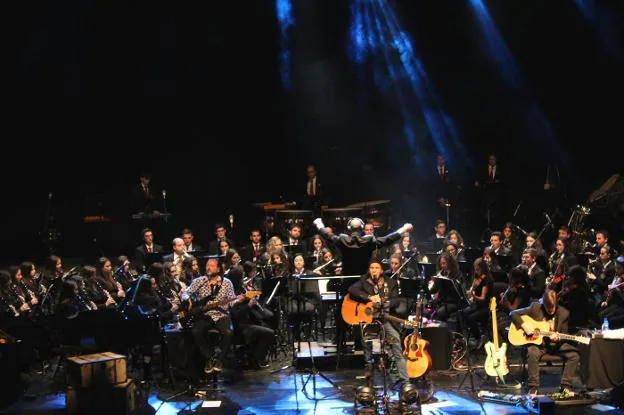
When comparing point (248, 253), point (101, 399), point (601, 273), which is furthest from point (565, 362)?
point (248, 253)

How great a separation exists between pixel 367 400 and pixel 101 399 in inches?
130

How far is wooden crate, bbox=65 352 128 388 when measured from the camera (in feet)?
31.3

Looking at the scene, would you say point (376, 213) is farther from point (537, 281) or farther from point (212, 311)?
point (212, 311)

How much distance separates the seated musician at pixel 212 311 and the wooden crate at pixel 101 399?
1.60 meters

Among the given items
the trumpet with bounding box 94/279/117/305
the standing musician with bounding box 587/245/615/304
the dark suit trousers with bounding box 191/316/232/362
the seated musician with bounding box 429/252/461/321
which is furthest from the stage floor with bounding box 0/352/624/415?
the standing musician with bounding box 587/245/615/304

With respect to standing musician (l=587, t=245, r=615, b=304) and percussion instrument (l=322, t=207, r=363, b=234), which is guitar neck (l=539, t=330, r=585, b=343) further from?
percussion instrument (l=322, t=207, r=363, b=234)

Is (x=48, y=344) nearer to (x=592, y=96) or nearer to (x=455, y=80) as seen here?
(x=455, y=80)

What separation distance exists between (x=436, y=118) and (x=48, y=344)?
1228cm

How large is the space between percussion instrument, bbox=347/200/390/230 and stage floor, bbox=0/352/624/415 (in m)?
5.91

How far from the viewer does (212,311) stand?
11.4 metres

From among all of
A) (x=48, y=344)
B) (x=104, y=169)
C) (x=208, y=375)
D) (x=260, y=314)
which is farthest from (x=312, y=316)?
(x=104, y=169)

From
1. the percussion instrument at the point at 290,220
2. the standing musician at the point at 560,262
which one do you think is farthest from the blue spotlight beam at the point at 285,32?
the standing musician at the point at 560,262

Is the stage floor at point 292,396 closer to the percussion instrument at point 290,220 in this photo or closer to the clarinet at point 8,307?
the clarinet at point 8,307

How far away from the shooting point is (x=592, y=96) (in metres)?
19.9
